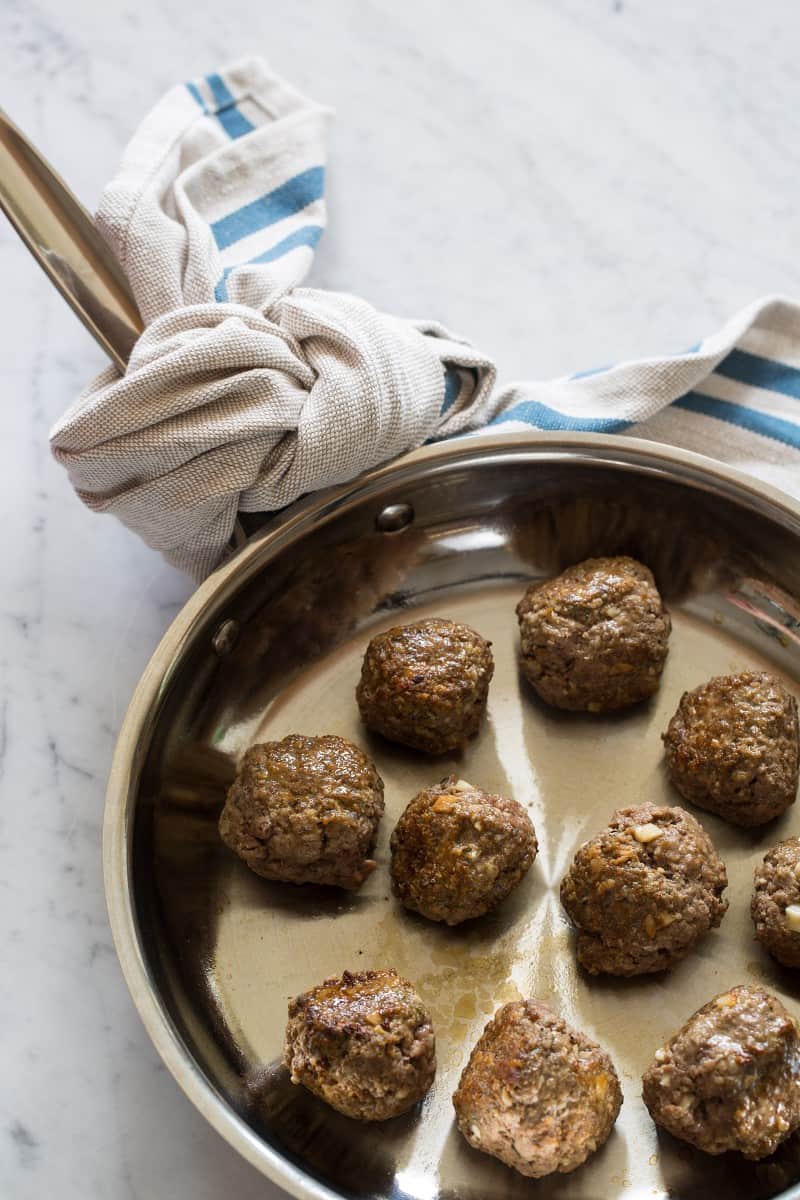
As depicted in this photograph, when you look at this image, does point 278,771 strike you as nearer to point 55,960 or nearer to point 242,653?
point 242,653

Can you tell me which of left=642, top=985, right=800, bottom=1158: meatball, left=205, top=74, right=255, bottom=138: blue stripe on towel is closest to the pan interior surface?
left=642, top=985, right=800, bottom=1158: meatball

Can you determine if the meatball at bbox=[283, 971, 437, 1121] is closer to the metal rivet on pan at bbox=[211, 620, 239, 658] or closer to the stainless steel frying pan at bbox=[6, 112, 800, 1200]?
the stainless steel frying pan at bbox=[6, 112, 800, 1200]

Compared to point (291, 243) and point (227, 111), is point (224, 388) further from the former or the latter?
point (227, 111)

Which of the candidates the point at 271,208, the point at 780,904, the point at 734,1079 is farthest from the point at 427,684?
the point at 271,208

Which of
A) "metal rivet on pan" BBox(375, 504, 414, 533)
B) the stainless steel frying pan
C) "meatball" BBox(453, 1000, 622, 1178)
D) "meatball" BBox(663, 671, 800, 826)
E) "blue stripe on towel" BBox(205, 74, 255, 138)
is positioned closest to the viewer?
"meatball" BBox(453, 1000, 622, 1178)

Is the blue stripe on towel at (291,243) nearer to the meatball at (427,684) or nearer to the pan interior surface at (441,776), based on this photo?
the pan interior surface at (441,776)

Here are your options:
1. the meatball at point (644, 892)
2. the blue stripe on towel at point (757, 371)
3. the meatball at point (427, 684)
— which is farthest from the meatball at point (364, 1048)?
the blue stripe on towel at point (757, 371)
